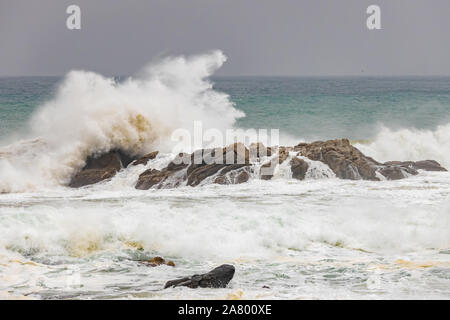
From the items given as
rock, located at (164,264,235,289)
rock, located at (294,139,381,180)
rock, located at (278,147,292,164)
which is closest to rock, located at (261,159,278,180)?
rock, located at (278,147,292,164)

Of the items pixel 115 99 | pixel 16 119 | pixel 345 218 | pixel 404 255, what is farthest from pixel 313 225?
pixel 16 119

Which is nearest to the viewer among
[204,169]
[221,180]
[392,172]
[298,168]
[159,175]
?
[221,180]

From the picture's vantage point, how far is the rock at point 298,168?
17.2 metres

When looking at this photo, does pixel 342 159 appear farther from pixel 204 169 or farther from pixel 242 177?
pixel 204 169

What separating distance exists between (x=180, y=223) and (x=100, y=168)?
7435 mm

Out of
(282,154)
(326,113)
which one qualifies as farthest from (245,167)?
(326,113)

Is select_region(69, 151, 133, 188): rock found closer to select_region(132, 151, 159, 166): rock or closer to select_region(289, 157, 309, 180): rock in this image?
select_region(132, 151, 159, 166): rock

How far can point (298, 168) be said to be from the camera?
56.9 feet

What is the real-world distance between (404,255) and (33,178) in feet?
38.5

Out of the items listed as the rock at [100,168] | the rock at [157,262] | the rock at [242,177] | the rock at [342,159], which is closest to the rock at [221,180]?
the rock at [242,177]

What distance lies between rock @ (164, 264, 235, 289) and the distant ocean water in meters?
0.15

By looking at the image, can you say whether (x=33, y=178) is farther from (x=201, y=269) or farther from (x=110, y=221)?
(x=201, y=269)

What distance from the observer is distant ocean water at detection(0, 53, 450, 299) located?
845 centimetres

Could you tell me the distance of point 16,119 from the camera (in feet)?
121
